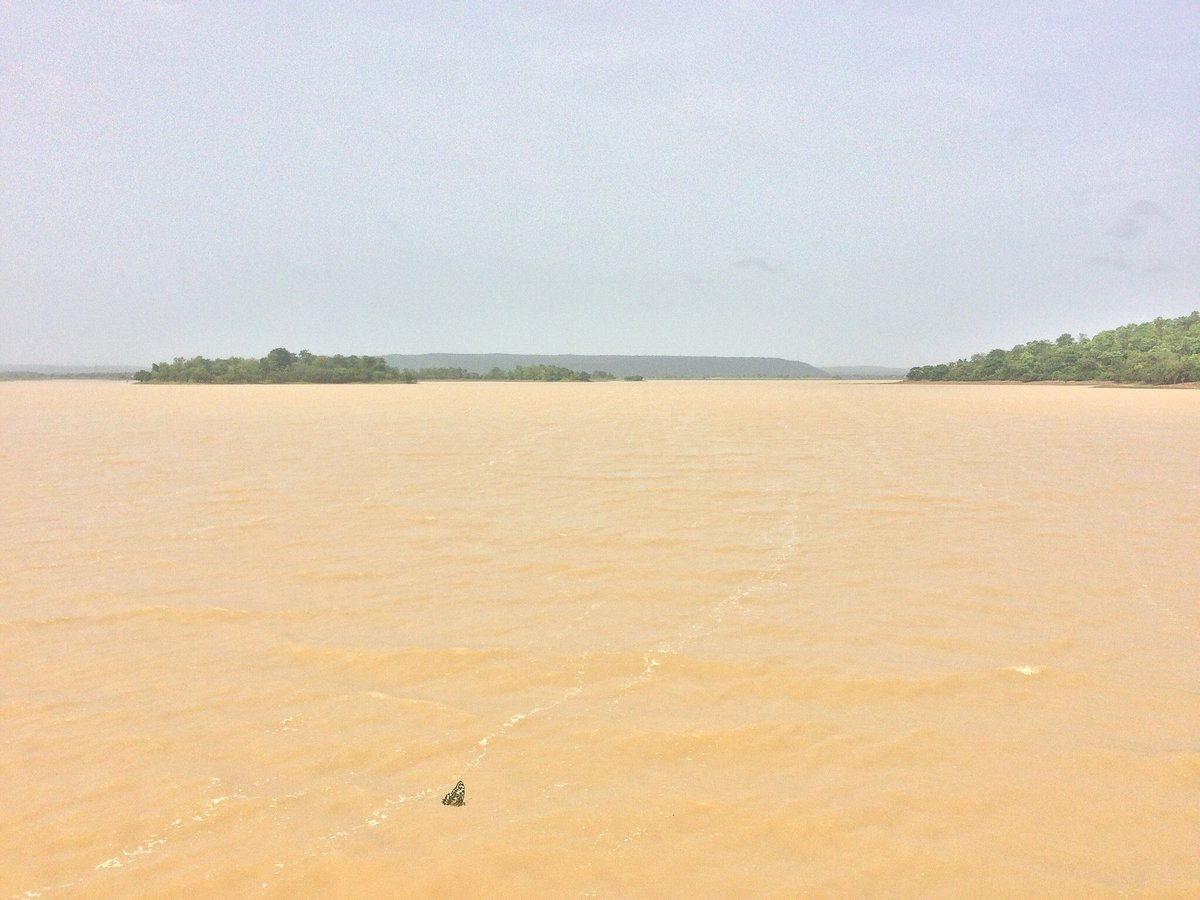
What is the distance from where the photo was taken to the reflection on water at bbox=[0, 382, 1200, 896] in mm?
2637

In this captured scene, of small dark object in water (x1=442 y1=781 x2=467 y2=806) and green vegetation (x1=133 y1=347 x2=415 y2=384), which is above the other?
green vegetation (x1=133 y1=347 x2=415 y2=384)

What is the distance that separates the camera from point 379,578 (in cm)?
613

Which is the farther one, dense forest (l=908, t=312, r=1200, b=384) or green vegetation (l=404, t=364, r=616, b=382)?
green vegetation (l=404, t=364, r=616, b=382)

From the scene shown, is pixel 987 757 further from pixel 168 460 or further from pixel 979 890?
pixel 168 460

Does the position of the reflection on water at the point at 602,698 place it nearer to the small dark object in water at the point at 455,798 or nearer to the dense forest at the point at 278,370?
the small dark object in water at the point at 455,798

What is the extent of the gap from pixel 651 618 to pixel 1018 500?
6.77 m

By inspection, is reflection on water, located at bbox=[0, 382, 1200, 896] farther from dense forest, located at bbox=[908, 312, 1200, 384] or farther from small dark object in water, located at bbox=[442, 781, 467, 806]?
dense forest, located at bbox=[908, 312, 1200, 384]

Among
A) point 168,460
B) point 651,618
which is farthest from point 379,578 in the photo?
point 168,460

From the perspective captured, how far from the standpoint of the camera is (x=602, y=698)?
3877 millimetres

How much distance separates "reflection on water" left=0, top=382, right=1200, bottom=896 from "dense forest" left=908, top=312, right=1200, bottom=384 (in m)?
63.9

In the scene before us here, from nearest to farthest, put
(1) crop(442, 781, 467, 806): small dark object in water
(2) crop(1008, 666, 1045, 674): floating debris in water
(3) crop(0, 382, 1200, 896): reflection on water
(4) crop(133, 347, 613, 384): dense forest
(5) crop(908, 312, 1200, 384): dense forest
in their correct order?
(3) crop(0, 382, 1200, 896): reflection on water, (1) crop(442, 781, 467, 806): small dark object in water, (2) crop(1008, 666, 1045, 674): floating debris in water, (5) crop(908, 312, 1200, 384): dense forest, (4) crop(133, 347, 613, 384): dense forest

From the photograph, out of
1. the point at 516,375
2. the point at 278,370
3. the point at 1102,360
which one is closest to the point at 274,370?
the point at 278,370

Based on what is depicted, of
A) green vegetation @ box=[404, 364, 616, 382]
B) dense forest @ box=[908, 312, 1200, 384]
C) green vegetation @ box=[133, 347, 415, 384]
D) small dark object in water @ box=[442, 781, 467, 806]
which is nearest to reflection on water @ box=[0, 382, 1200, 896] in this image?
small dark object in water @ box=[442, 781, 467, 806]

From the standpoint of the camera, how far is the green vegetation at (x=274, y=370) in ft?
283
